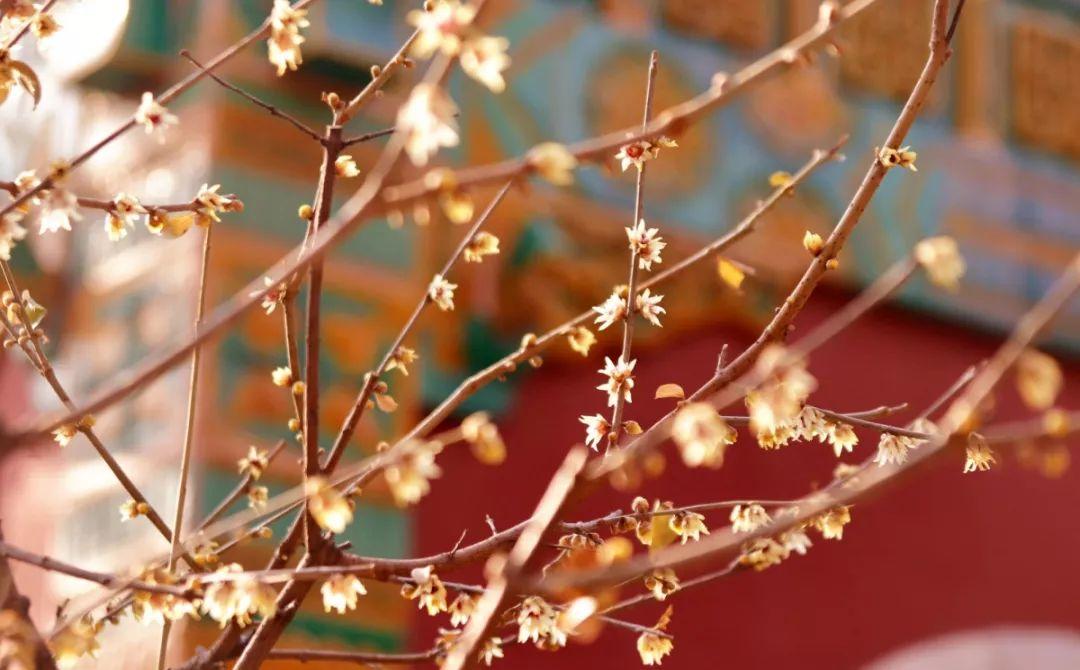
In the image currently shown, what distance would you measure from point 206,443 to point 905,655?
136cm

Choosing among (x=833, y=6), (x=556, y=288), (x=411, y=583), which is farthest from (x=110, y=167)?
(x=833, y=6)

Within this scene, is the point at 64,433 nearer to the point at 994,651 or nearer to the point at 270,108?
the point at 270,108

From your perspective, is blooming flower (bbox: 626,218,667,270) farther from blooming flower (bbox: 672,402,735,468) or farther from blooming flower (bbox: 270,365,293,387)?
blooming flower (bbox: 672,402,735,468)

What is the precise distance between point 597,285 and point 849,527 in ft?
2.21

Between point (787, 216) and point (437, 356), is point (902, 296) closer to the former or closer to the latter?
point (787, 216)

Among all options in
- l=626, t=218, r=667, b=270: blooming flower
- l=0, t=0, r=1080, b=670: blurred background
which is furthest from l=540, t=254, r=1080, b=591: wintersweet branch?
l=0, t=0, r=1080, b=670: blurred background

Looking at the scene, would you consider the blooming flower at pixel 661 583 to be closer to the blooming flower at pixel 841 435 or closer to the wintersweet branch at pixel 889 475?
the blooming flower at pixel 841 435

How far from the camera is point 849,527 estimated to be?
307cm

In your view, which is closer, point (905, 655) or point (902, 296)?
point (905, 655)

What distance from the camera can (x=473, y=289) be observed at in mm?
2830

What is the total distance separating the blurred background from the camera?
2.61m

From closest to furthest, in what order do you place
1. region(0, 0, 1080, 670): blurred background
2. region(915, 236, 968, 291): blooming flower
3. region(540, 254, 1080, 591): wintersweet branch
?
region(540, 254, 1080, 591): wintersweet branch < region(915, 236, 968, 291): blooming flower < region(0, 0, 1080, 670): blurred background

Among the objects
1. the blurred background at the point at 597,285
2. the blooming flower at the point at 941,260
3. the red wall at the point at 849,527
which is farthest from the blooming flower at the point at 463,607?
the red wall at the point at 849,527

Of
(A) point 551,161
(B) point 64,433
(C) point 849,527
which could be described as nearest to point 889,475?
(A) point 551,161
